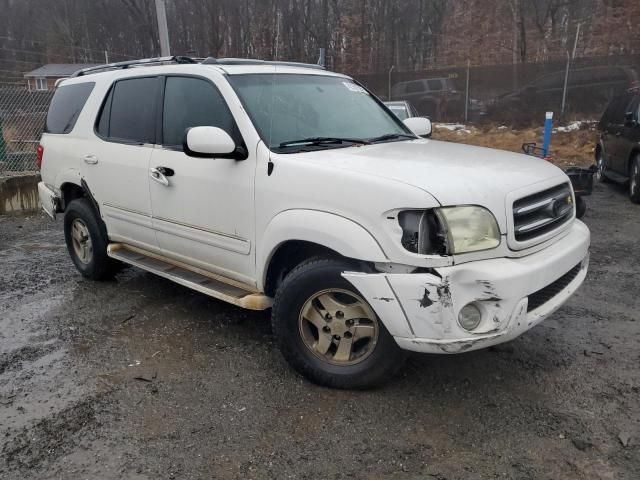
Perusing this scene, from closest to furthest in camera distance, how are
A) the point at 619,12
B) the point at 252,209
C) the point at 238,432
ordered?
1. the point at 238,432
2. the point at 252,209
3. the point at 619,12

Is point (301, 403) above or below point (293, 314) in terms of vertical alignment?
below

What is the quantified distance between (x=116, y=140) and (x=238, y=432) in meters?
2.83

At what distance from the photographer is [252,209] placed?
11.5ft

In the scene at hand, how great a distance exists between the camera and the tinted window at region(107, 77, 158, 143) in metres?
4.41

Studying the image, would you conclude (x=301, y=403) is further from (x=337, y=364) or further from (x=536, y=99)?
(x=536, y=99)

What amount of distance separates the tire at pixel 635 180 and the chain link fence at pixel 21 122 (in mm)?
10364

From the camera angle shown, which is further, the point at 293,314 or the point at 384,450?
the point at 293,314

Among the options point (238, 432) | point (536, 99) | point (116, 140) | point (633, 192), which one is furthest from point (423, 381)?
point (536, 99)

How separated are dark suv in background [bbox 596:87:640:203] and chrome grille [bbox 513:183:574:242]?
20.8 ft

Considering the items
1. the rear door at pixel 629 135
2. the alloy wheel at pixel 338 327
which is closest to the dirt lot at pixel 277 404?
the alloy wheel at pixel 338 327

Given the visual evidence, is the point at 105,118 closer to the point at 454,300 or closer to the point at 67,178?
the point at 67,178

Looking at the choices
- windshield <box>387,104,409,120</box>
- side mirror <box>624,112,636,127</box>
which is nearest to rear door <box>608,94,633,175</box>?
side mirror <box>624,112,636,127</box>

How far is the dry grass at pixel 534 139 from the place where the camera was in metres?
15.0

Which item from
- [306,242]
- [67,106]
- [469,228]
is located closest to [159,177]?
[306,242]
